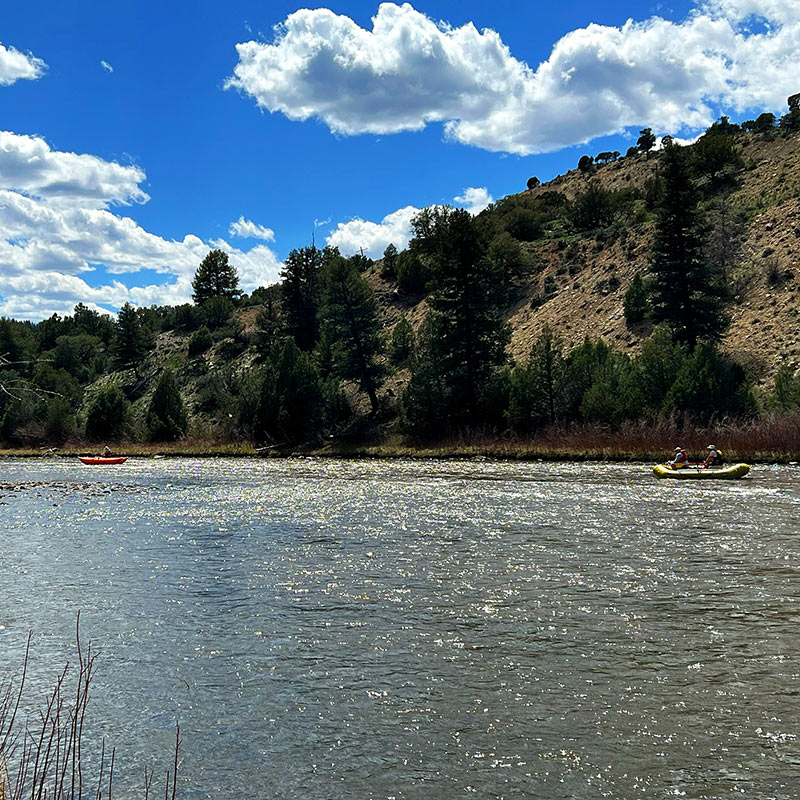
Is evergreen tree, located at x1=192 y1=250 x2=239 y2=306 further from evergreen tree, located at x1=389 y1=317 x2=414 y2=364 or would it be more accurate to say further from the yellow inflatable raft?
the yellow inflatable raft

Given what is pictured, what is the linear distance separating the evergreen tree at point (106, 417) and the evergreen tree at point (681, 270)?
168ft

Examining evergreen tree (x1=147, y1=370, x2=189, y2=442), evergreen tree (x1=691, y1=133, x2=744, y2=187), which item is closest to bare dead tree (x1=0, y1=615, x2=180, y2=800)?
evergreen tree (x1=147, y1=370, x2=189, y2=442)

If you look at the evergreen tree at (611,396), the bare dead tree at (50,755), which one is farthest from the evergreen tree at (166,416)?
the bare dead tree at (50,755)

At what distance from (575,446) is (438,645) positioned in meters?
36.2

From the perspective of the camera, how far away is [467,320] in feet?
193

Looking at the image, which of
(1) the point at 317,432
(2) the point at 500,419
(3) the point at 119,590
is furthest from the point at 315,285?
(3) the point at 119,590

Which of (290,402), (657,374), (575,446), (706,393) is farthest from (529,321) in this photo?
(706,393)

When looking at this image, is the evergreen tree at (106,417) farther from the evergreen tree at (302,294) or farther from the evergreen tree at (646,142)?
the evergreen tree at (646,142)

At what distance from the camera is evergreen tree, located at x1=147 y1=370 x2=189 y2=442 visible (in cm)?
7325

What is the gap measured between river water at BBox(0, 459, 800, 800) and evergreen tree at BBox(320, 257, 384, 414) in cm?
3867

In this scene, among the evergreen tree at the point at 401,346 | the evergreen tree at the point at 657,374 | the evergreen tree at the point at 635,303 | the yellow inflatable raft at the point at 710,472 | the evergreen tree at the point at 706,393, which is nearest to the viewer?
the yellow inflatable raft at the point at 710,472

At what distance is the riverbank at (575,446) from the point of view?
134ft

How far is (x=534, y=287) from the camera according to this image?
83000 millimetres

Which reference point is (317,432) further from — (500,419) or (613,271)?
(613,271)
